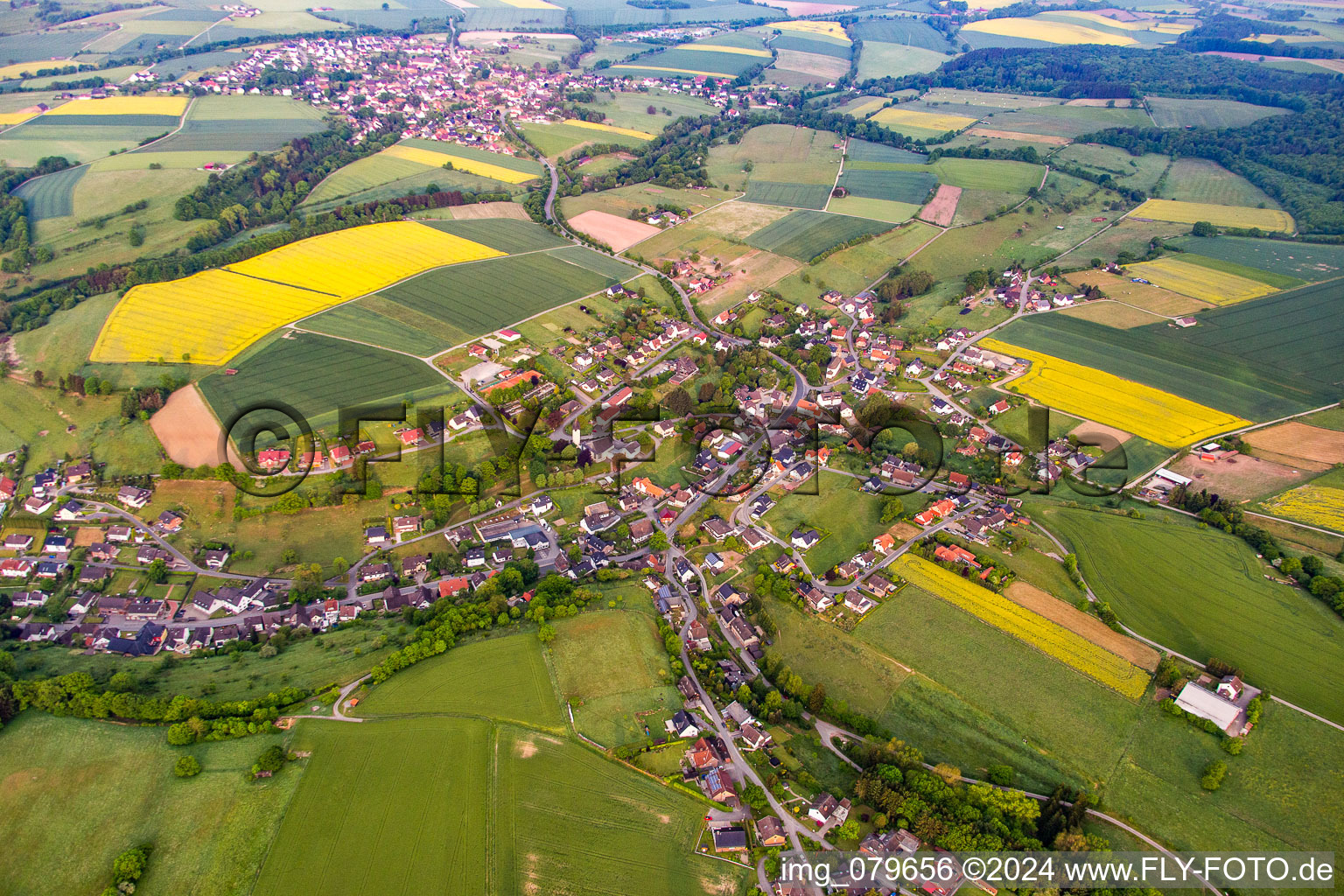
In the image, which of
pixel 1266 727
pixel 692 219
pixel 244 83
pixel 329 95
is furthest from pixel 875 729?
pixel 244 83

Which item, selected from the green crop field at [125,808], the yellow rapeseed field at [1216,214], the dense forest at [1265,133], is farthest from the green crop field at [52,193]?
the dense forest at [1265,133]

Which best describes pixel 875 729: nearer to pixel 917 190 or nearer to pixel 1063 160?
pixel 917 190

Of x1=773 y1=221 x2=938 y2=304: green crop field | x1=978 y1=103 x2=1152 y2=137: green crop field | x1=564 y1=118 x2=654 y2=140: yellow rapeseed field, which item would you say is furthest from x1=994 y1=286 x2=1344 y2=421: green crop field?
x1=564 y1=118 x2=654 y2=140: yellow rapeseed field

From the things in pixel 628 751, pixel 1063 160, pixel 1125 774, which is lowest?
pixel 1125 774

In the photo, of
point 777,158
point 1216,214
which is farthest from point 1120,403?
point 777,158

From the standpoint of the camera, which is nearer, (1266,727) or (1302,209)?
(1266,727)

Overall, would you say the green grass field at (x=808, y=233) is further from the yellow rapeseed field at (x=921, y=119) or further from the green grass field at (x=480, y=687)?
the green grass field at (x=480, y=687)

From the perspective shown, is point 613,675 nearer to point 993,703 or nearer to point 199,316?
point 993,703
